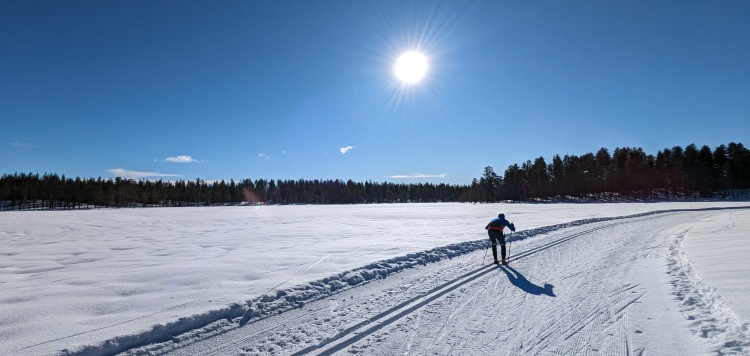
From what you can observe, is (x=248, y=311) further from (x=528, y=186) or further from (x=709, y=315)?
(x=528, y=186)

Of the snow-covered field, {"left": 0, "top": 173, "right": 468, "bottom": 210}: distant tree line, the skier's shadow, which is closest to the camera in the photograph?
the snow-covered field

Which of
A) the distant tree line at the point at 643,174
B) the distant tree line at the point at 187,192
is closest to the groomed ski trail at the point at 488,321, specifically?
the distant tree line at the point at 643,174

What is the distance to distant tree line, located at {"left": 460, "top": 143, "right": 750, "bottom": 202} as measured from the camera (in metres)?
68.4

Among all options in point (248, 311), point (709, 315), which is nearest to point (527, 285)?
point (709, 315)

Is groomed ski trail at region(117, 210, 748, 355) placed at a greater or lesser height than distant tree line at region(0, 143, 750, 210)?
A: lesser

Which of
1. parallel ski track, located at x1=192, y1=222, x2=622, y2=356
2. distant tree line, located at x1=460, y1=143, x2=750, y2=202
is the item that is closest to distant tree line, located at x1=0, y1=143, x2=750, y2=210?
distant tree line, located at x1=460, y1=143, x2=750, y2=202

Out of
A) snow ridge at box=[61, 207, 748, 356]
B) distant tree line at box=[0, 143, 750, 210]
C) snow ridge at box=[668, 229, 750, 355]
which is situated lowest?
snow ridge at box=[61, 207, 748, 356]

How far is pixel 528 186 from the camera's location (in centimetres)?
9169

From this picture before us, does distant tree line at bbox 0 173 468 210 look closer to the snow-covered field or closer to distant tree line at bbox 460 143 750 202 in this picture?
distant tree line at bbox 460 143 750 202

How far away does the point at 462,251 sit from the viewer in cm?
1259

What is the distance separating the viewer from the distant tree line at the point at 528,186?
229ft

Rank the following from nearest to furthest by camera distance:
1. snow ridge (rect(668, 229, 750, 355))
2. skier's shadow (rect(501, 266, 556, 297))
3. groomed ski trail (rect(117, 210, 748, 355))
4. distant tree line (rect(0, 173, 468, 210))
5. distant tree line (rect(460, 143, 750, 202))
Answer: snow ridge (rect(668, 229, 750, 355))
groomed ski trail (rect(117, 210, 748, 355))
skier's shadow (rect(501, 266, 556, 297))
distant tree line (rect(460, 143, 750, 202))
distant tree line (rect(0, 173, 468, 210))

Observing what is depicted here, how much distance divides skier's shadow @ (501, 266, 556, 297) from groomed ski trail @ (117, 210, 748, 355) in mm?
22

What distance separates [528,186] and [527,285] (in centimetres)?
9238
